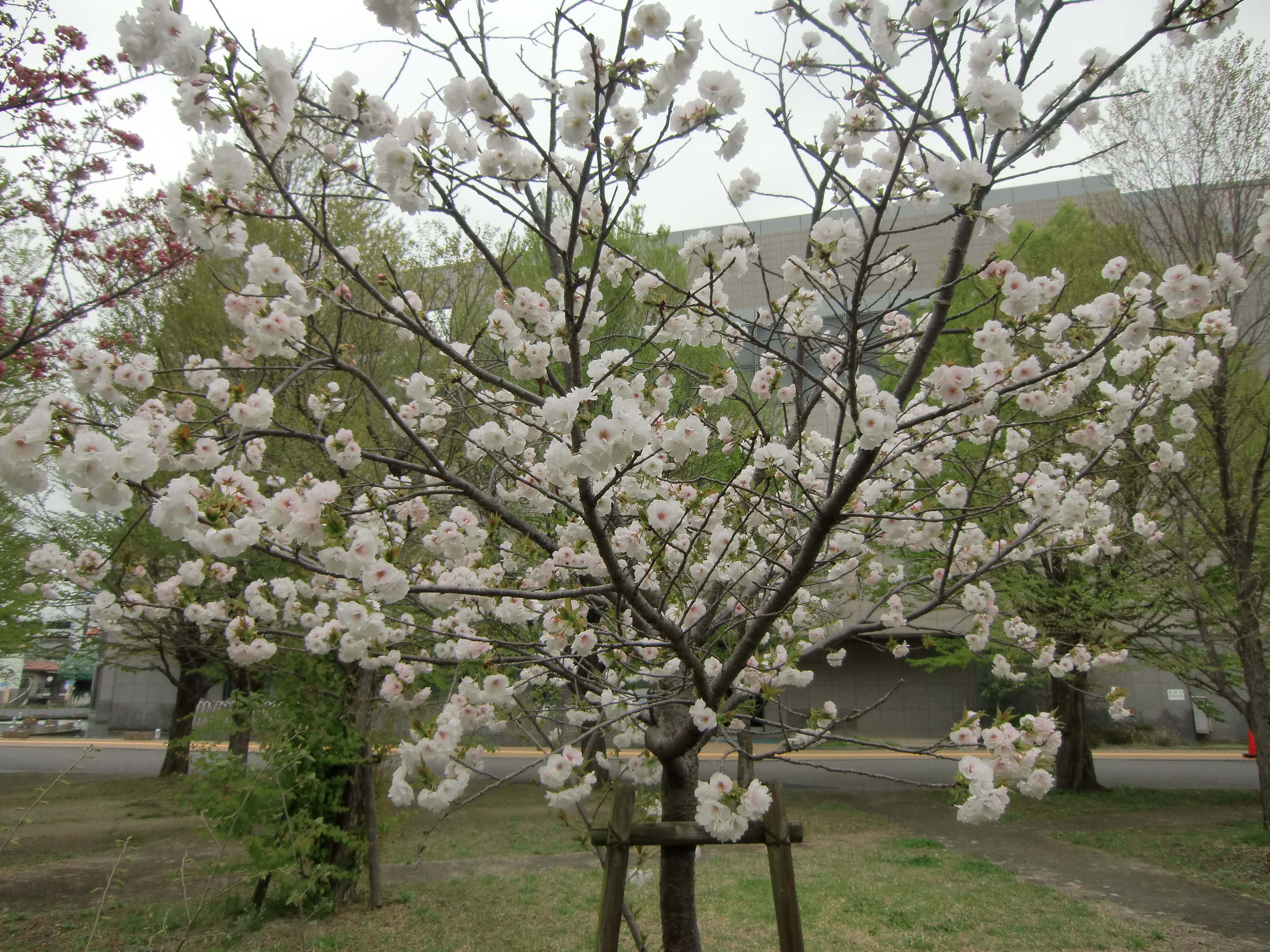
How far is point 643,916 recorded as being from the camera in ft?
20.8

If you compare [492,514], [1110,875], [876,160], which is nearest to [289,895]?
[492,514]

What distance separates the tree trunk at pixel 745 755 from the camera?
297 centimetres

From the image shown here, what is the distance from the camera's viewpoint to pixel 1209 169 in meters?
8.31

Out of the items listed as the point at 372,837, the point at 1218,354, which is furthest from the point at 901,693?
the point at 372,837

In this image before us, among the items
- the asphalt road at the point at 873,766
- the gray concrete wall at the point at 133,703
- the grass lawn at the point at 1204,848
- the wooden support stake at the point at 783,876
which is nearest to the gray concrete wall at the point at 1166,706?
the asphalt road at the point at 873,766

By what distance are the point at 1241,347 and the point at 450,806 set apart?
8.70m

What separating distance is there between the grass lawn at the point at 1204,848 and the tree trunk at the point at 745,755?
394 cm

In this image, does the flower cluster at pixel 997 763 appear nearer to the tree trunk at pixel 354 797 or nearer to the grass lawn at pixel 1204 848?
the tree trunk at pixel 354 797

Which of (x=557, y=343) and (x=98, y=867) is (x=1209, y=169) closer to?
(x=557, y=343)

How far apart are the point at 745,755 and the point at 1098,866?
7062 mm

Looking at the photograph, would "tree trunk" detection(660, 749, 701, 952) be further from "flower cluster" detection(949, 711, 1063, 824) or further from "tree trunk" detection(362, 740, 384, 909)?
"tree trunk" detection(362, 740, 384, 909)

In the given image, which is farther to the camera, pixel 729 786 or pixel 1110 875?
pixel 1110 875

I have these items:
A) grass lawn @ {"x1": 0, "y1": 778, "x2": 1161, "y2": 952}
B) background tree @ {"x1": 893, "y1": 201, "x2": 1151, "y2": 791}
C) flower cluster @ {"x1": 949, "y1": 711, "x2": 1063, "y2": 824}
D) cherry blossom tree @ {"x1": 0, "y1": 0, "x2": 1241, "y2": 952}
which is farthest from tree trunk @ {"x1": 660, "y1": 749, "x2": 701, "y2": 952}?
background tree @ {"x1": 893, "y1": 201, "x2": 1151, "y2": 791}

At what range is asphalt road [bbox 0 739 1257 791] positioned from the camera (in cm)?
1350
